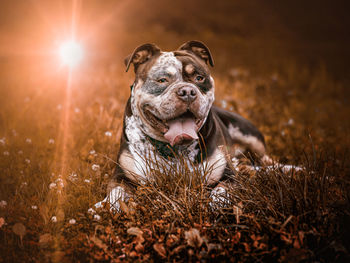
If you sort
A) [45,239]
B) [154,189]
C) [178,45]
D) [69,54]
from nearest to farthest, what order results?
[45,239], [154,189], [69,54], [178,45]

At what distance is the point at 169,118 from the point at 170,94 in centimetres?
21

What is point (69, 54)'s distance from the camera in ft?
26.9

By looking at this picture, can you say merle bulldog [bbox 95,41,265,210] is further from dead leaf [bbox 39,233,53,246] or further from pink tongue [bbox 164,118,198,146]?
dead leaf [bbox 39,233,53,246]

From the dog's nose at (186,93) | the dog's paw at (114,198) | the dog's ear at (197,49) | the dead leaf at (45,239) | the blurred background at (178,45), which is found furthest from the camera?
the blurred background at (178,45)

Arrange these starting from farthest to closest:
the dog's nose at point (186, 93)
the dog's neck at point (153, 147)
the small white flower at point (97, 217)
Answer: the dog's neck at point (153, 147) → the dog's nose at point (186, 93) → the small white flower at point (97, 217)

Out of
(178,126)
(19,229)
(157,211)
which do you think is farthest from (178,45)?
(19,229)

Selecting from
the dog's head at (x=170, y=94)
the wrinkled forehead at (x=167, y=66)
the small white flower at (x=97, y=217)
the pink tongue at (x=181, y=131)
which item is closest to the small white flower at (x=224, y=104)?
the dog's head at (x=170, y=94)

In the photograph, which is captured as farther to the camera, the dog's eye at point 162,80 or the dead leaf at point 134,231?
the dog's eye at point 162,80

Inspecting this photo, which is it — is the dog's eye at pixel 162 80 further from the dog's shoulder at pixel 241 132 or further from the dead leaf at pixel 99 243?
the dead leaf at pixel 99 243

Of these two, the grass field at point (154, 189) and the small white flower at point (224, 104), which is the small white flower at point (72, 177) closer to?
the grass field at point (154, 189)

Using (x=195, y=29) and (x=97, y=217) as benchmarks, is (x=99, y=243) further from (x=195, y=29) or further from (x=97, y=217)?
(x=195, y=29)

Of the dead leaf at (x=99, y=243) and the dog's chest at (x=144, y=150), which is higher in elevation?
the dog's chest at (x=144, y=150)

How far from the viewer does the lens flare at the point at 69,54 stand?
26.8 ft

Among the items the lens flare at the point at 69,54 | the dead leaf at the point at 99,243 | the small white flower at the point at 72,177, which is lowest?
the dead leaf at the point at 99,243
